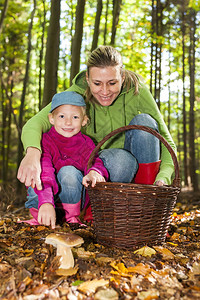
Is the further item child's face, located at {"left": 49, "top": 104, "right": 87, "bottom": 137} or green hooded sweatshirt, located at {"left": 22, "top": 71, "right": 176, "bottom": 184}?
green hooded sweatshirt, located at {"left": 22, "top": 71, "right": 176, "bottom": 184}

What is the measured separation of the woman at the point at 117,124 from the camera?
2303 millimetres

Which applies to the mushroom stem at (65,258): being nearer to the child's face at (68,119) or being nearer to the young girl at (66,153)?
the young girl at (66,153)

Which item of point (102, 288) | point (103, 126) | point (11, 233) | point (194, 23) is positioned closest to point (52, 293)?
point (102, 288)

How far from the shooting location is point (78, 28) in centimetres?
491

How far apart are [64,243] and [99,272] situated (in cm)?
28

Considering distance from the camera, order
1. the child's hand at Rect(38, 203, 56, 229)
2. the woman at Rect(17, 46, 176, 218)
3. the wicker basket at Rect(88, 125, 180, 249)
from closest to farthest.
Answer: the wicker basket at Rect(88, 125, 180, 249) < the child's hand at Rect(38, 203, 56, 229) < the woman at Rect(17, 46, 176, 218)

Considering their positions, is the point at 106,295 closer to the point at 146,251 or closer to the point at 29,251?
the point at 146,251

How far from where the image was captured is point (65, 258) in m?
1.62

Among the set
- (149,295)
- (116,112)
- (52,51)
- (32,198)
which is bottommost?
(149,295)

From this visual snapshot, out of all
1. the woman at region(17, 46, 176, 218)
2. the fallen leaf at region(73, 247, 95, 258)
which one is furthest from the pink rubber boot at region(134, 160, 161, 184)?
the fallen leaf at region(73, 247, 95, 258)

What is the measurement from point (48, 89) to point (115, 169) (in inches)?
84.8

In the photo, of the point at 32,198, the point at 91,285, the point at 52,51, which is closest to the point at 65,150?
the point at 32,198

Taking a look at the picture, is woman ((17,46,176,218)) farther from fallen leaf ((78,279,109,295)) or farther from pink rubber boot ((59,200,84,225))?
fallen leaf ((78,279,109,295))

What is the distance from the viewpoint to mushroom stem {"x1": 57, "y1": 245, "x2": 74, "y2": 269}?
63.0 inches
